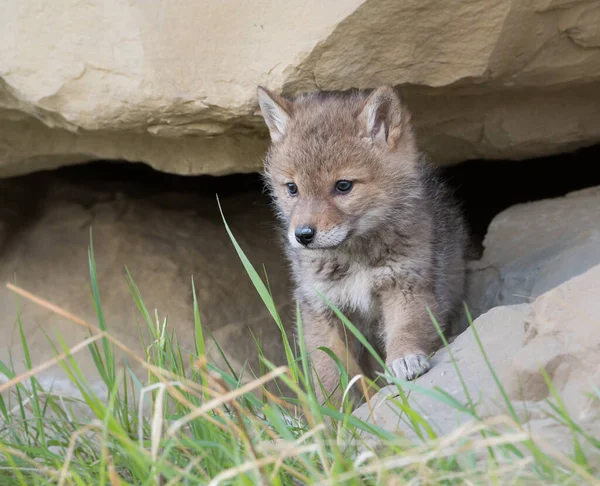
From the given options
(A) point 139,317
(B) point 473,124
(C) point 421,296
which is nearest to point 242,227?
(A) point 139,317

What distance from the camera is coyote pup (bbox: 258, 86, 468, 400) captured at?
332 centimetres

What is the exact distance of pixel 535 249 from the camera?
4.15m

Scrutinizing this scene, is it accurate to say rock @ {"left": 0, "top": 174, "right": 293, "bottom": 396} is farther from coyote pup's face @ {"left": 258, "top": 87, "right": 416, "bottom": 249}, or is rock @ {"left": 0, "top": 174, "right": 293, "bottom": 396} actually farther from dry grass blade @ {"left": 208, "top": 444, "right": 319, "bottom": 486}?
dry grass blade @ {"left": 208, "top": 444, "right": 319, "bottom": 486}

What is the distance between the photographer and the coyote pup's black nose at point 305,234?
10.5 ft

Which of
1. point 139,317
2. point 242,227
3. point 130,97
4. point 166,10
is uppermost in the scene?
point 166,10

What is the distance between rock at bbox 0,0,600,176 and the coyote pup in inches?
7.3

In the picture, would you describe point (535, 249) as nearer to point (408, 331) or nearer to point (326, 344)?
point (408, 331)

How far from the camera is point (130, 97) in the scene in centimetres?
352

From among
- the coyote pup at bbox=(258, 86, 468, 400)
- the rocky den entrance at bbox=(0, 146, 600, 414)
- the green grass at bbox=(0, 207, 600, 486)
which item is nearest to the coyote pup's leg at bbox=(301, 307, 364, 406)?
the coyote pup at bbox=(258, 86, 468, 400)

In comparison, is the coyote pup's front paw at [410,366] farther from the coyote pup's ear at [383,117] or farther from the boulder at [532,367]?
the coyote pup's ear at [383,117]

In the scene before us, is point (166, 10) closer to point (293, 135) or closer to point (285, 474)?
point (293, 135)

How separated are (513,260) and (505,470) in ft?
8.39

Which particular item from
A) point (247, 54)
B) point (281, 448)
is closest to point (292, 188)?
point (247, 54)

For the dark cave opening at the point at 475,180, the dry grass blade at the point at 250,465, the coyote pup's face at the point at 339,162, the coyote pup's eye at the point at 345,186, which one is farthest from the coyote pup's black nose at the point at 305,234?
the dark cave opening at the point at 475,180
